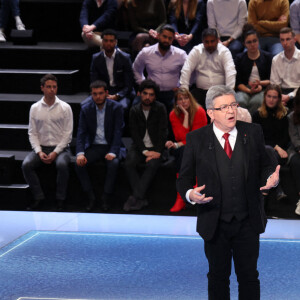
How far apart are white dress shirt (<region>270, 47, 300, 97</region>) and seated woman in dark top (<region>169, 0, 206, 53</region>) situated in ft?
3.44

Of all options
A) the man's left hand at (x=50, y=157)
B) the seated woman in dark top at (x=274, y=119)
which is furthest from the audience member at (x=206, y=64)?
the man's left hand at (x=50, y=157)

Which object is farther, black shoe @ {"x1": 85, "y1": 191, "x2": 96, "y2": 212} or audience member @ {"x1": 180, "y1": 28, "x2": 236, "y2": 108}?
audience member @ {"x1": 180, "y1": 28, "x2": 236, "y2": 108}

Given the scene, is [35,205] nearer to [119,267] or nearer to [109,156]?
[109,156]

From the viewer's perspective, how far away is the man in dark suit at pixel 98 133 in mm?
5453

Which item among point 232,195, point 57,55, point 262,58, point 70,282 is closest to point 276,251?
point 70,282

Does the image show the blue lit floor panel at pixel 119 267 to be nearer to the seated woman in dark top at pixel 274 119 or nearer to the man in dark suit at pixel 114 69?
the seated woman in dark top at pixel 274 119

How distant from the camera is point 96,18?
22.6ft

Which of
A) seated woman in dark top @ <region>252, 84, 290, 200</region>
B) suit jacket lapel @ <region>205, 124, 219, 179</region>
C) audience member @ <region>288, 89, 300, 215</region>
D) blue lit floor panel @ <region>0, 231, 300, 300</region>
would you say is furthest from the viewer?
seated woman in dark top @ <region>252, 84, 290, 200</region>

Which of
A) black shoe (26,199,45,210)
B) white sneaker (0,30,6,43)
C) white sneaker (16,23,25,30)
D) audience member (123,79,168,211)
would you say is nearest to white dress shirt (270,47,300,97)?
audience member (123,79,168,211)

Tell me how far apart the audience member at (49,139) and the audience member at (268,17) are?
2357mm

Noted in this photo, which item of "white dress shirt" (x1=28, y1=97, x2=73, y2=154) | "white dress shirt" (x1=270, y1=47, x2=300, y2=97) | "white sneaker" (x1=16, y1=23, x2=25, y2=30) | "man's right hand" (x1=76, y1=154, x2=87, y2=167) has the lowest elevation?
"man's right hand" (x1=76, y1=154, x2=87, y2=167)

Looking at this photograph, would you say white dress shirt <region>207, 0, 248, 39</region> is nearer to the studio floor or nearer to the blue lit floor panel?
the studio floor

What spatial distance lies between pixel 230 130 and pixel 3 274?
1925 millimetres

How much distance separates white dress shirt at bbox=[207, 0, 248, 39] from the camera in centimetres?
654
